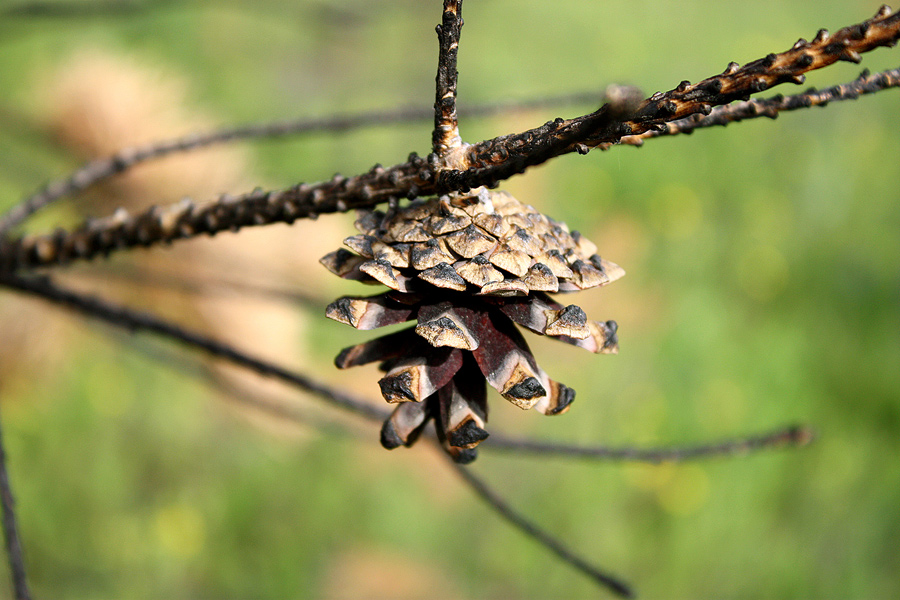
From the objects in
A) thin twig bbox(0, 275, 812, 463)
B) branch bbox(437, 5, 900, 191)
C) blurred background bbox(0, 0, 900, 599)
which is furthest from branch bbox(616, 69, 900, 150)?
blurred background bbox(0, 0, 900, 599)

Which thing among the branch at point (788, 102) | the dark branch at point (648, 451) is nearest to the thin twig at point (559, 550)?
the dark branch at point (648, 451)

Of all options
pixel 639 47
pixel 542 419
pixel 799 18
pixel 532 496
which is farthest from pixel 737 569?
pixel 799 18

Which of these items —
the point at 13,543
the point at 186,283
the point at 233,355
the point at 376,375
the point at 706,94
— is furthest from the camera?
the point at 376,375

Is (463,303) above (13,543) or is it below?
above

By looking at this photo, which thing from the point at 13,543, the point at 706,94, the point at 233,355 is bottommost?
the point at 13,543

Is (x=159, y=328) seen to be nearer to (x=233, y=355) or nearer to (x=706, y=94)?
(x=233, y=355)

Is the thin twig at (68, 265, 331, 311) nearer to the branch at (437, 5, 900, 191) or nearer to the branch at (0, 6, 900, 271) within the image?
the branch at (0, 6, 900, 271)

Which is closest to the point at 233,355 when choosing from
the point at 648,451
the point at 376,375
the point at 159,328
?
the point at 159,328
